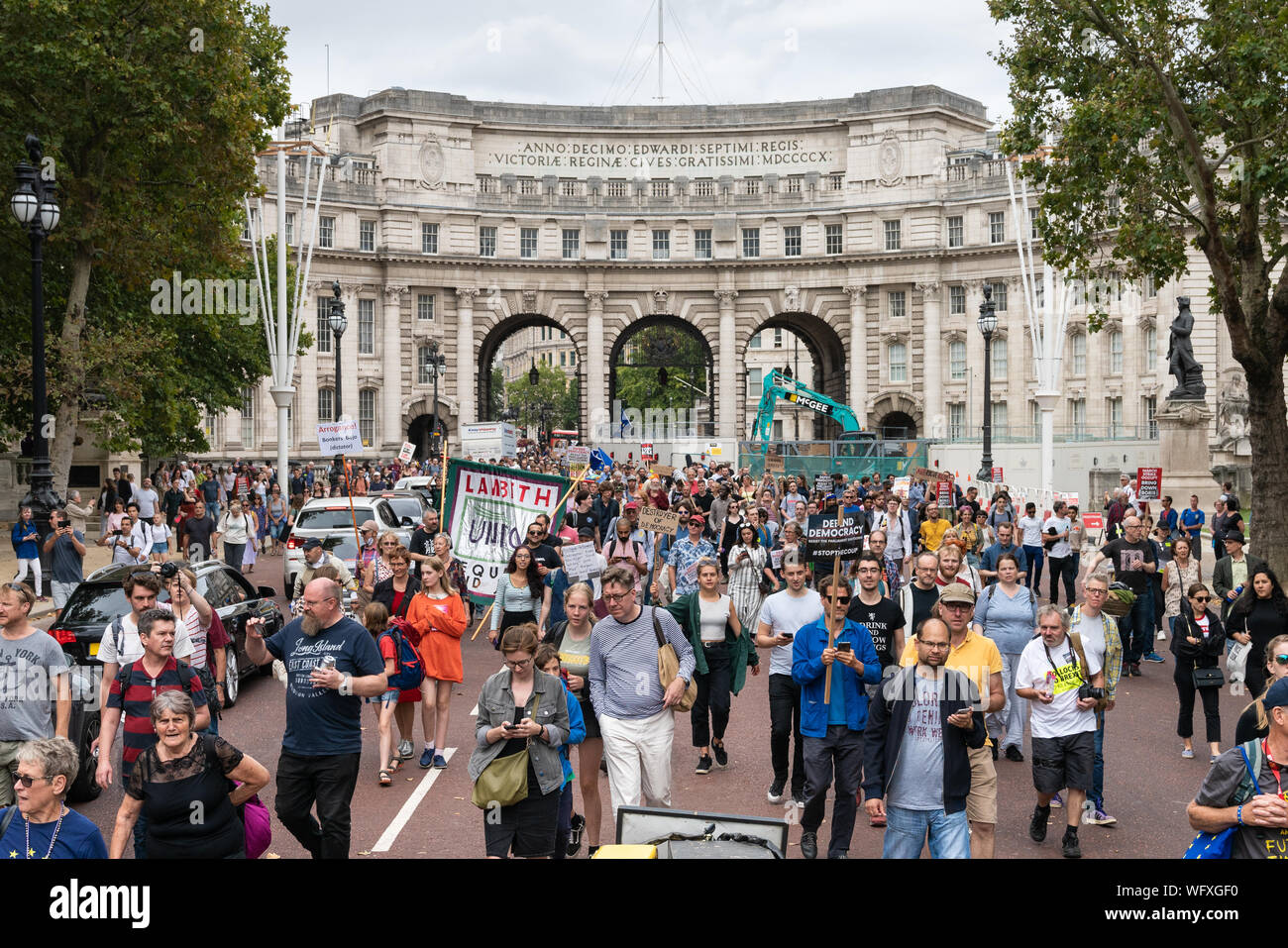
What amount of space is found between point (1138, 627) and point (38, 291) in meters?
16.6

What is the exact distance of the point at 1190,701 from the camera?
1093cm

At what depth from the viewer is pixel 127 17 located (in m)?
24.8

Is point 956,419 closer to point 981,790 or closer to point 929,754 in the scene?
point 981,790

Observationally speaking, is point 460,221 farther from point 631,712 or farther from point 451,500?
point 631,712

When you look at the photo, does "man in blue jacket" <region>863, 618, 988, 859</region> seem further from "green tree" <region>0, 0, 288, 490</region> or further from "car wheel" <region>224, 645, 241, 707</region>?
"green tree" <region>0, 0, 288, 490</region>

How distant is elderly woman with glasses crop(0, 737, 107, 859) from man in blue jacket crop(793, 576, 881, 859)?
4.50 metres

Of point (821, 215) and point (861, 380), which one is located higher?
point (821, 215)

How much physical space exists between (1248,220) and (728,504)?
31.7 feet

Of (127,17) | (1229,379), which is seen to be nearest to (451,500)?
(127,17)

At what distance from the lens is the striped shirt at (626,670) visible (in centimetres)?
784

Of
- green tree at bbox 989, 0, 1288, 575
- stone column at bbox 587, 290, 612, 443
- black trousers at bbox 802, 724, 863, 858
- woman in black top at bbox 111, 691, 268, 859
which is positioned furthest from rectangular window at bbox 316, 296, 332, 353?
woman in black top at bbox 111, 691, 268, 859

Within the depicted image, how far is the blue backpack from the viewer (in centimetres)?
1045

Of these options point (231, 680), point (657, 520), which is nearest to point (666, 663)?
point (231, 680)
